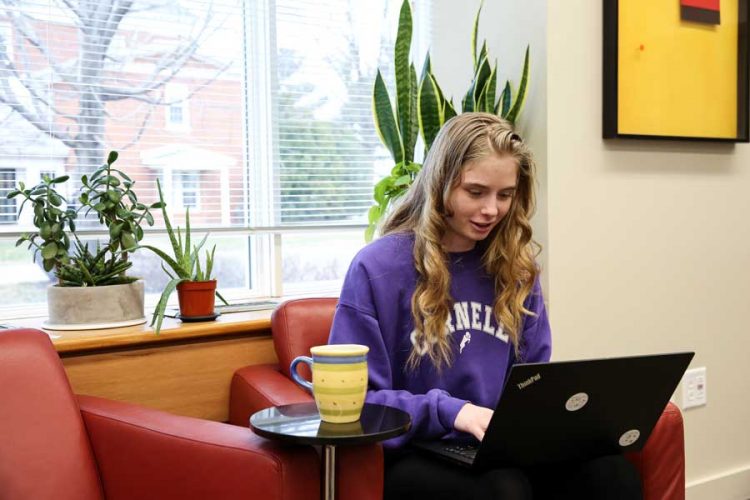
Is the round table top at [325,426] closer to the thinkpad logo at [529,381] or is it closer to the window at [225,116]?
the thinkpad logo at [529,381]

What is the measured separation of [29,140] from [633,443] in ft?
5.27

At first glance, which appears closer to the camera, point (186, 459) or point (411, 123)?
point (186, 459)

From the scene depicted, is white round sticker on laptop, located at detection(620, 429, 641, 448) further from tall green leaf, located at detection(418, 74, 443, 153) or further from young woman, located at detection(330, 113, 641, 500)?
tall green leaf, located at detection(418, 74, 443, 153)

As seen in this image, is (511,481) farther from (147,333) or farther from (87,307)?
(87,307)

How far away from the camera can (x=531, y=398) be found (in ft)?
4.36

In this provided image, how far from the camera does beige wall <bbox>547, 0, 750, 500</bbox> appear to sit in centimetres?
232

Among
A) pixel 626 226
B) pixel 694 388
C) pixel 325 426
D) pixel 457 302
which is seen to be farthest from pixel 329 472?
pixel 694 388

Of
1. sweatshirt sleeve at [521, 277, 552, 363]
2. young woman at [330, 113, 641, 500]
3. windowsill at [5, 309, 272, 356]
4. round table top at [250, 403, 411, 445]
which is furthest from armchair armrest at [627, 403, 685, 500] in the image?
windowsill at [5, 309, 272, 356]

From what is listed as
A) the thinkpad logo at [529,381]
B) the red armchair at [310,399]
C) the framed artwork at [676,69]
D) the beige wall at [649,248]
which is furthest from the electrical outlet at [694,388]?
the thinkpad logo at [529,381]

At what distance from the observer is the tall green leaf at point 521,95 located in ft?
7.41

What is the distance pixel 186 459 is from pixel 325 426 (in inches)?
11.2

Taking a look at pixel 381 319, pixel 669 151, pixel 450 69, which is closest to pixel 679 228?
pixel 669 151

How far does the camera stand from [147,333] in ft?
6.18

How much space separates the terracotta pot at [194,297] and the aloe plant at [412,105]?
57 cm
